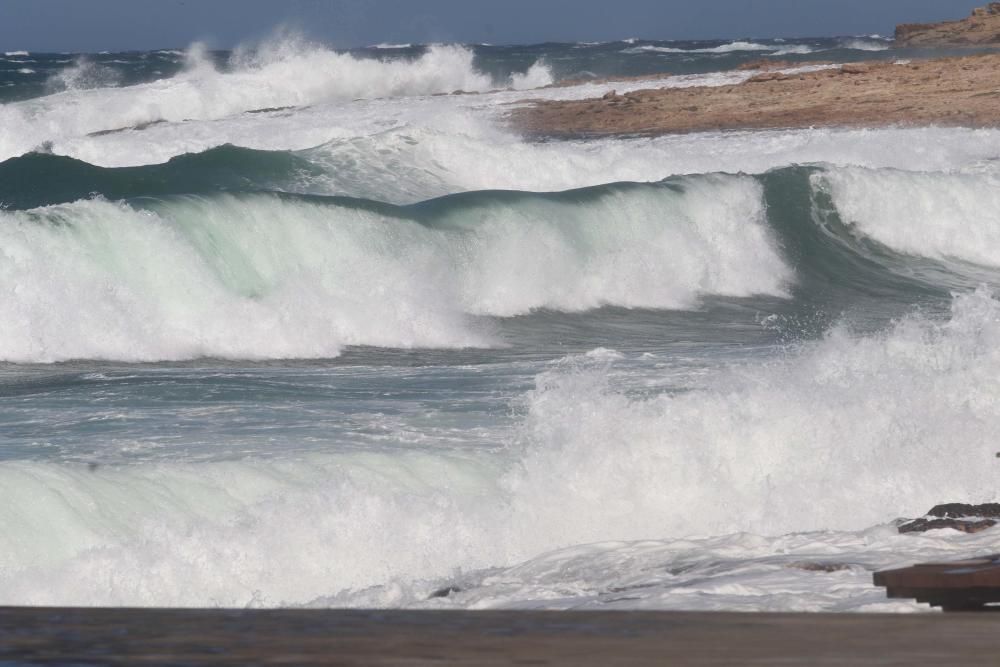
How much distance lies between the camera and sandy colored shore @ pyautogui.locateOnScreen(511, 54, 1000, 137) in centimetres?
3350

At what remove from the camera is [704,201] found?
22078 millimetres

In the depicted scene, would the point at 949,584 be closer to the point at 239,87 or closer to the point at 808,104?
the point at 808,104

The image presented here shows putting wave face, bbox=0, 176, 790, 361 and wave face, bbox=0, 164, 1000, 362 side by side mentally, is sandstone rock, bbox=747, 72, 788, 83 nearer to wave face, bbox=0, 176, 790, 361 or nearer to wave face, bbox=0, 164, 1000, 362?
wave face, bbox=0, 164, 1000, 362

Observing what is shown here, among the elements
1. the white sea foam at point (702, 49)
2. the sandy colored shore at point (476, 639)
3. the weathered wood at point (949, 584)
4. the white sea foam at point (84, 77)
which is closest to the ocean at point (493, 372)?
the weathered wood at point (949, 584)

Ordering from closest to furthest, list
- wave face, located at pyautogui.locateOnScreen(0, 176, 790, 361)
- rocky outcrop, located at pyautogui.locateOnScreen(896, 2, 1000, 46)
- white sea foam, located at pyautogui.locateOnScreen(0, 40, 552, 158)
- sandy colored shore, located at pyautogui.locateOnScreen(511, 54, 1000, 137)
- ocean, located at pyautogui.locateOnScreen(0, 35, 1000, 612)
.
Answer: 1. ocean, located at pyautogui.locateOnScreen(0, 35, 1000, 612)
2. wave face, located at pyautogui.locateOnScreen(0, 176, 790, 361)
3. sandy colored shore, located at pyautogui.locateOnScreen(511, 54, 1000, 137)
4. white sea foam, located at pyautogui.locateOnScreen(0, 40, 552, 158)
5. rocky outcrop, located at pyautogui.locateOnScreen(896, 2, 1000, 46)

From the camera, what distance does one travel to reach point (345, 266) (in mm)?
16828

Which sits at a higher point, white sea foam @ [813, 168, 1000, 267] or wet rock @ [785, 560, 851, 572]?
white sea foam @ [813, 168, 1000, 267]

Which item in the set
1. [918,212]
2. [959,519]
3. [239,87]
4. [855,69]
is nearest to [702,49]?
[239,87]

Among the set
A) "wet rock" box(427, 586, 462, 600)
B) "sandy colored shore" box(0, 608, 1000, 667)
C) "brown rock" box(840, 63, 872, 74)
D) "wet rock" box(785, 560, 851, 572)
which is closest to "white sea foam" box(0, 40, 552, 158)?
"brown rock" box(840, 63, 872, 74)

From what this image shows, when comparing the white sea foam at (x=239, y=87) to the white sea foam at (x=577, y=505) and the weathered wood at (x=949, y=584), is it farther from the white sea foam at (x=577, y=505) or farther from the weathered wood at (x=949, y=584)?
the weathered wood at (x=949, y=584)

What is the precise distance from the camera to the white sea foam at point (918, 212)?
24.1 metres

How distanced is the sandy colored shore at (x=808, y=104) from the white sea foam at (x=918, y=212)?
23.9ft

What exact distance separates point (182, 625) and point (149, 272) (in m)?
13.1

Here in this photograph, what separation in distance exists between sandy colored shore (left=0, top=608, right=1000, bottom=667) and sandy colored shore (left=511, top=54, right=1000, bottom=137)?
3057 cm
